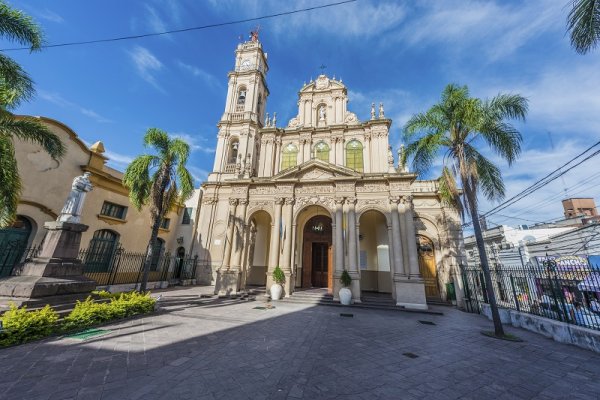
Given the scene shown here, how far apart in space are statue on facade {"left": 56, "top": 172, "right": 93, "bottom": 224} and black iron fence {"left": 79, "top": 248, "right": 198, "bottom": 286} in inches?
202

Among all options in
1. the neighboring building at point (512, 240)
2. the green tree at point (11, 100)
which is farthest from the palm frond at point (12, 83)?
the neighboring building at point (512, 240)

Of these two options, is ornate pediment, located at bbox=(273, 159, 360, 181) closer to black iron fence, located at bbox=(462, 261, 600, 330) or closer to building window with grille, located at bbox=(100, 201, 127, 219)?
black iron fence, located at bbox=(462, 261, 600, 330)

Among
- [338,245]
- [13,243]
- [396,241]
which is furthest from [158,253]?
[396,241]

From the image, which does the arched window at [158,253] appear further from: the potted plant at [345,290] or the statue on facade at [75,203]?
the potted plant at [345,290]

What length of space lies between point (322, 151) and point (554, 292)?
15236mm

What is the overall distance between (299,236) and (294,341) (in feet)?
34.9

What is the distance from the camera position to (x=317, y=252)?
55.4 ft

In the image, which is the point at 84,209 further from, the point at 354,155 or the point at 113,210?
the point at 354,155

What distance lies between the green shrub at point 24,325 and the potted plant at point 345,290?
10.8 m

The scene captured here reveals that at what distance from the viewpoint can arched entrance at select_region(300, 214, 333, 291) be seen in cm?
1638

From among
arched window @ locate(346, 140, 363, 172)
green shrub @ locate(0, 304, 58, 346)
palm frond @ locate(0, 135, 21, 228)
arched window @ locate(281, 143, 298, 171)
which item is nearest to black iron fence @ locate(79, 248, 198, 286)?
palm frond @ locate(0, 135, 21, 228)

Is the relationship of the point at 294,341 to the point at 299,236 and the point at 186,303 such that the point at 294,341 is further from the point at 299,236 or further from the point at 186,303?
the point at 299,236

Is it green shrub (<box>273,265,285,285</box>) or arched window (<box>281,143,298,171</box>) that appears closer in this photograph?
green shrub (<box>273,265,285,285</box>)

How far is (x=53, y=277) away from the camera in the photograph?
733 centimetres
